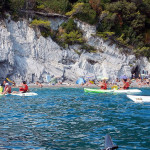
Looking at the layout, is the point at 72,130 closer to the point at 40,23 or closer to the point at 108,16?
the point at 40,23

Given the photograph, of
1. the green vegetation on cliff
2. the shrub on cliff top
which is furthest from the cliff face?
the green vegetation on cliff

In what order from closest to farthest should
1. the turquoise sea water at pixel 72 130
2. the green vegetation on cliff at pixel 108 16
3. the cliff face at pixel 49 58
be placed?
the turquoise sea water at pixel 72 130 → the cliff face at pixel 49 58 → the green vegetation on cliff at pixel 108 16

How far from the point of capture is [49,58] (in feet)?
126

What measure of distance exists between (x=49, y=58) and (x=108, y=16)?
11930 mm

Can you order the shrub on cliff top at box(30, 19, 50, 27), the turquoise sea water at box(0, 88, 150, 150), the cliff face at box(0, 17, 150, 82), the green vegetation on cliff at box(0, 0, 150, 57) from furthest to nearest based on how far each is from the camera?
the green vegetation on cliff at box(0, 0, 150, 57) → the shrub on cliff top at box(30, 19, 50, 27) → the cliff face at box(0, 17, 150, 82) → the turquoise sea water at box(0, 88, 150, 150)

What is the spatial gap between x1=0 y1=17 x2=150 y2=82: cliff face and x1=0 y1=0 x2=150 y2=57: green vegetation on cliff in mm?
1537

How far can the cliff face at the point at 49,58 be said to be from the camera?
3469cm

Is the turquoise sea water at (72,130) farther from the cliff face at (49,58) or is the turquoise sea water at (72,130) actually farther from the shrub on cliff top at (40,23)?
the shrub on cliff top at (40,23)

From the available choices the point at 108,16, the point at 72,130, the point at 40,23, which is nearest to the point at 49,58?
the point at 40,23

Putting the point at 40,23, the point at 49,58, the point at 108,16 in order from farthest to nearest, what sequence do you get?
1. the point at 108,16
2. the point at 49,58
3. the point at 40,23

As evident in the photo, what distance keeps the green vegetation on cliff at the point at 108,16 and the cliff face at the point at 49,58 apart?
154cm

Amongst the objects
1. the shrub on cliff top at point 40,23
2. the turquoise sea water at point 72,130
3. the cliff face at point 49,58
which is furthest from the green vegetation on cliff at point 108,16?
the turquoise sea water at point 72,130

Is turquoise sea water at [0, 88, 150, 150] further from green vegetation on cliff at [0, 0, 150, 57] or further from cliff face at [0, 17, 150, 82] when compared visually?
green vegetation on cliff at [0, 0, 150, 57]

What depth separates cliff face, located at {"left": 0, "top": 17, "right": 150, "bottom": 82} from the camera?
114 feet
